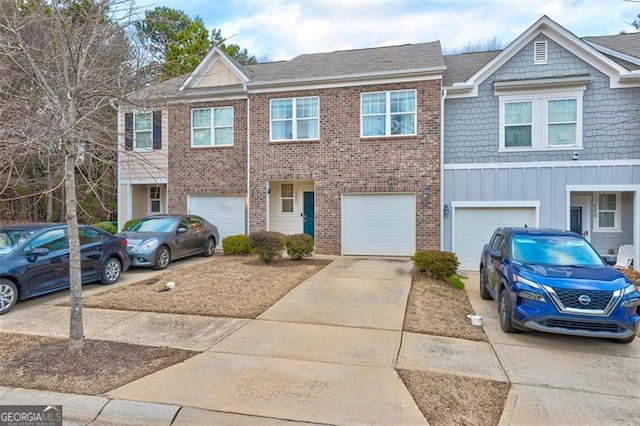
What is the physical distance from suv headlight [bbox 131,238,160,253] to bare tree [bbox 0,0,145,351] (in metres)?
4.88

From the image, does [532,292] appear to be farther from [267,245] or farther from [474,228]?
[474,228]

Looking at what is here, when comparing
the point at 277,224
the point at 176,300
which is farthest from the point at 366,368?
the point at 277,224

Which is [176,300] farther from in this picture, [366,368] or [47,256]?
[366,368]

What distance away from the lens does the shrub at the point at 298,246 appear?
11406mm

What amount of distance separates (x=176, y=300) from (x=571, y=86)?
12.8m

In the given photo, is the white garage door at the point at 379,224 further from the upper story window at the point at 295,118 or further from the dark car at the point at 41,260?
the dark car at the point at 41,260

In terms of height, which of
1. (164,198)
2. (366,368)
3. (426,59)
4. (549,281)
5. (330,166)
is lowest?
(366,368)

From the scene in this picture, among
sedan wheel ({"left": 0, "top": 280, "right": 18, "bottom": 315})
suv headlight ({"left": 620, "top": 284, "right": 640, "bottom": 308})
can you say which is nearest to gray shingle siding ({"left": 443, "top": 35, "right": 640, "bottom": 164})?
suv headlight ({"left": 620, "top": 284, "right": 640, "bottom": 308})

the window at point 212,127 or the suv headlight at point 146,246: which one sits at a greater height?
the window at point 212,127

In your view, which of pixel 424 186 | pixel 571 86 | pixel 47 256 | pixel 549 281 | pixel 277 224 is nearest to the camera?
pixel 549 281

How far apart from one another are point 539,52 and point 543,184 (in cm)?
433

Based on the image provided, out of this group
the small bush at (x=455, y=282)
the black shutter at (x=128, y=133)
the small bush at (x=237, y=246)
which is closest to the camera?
the black shutter at (x=128, y=133)

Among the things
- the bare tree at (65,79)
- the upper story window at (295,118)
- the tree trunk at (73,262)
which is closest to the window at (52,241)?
the bare tree at (65,79)

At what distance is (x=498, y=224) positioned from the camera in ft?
40.1
